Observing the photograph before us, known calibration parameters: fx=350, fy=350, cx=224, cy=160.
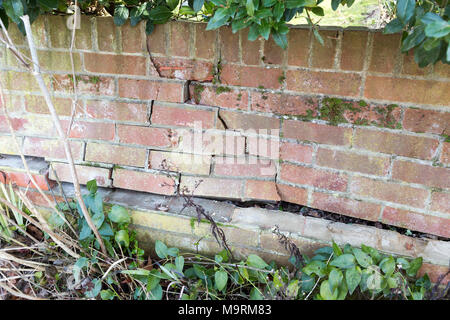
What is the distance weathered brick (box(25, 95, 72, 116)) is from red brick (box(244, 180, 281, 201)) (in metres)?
0.94

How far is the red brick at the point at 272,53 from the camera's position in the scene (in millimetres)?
1421

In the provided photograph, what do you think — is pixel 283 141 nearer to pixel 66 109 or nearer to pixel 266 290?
pixel 266 290

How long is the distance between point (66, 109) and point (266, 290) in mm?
1250

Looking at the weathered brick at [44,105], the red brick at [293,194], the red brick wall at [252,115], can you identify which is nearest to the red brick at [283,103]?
the red brick wall at [252,115]

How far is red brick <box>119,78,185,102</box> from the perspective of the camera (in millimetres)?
1568

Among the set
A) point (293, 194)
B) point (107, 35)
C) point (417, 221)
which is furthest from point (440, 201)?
point (107, 35)

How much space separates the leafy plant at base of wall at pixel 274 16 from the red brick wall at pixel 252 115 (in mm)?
76

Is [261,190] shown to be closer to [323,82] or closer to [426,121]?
[323,82]

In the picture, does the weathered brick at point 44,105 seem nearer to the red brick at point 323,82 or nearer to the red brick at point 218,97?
the red brick at point 218,97

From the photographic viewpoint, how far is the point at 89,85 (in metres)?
1.64

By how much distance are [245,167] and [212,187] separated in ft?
0.62

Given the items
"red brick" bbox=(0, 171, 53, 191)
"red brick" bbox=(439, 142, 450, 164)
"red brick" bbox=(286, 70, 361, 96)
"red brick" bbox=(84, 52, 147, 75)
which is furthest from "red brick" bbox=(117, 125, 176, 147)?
"red brick" bbox=(439, 142, 450, 164)

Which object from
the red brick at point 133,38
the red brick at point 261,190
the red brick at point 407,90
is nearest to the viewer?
the red brick at point 407,90

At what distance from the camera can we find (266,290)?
1436 mm
